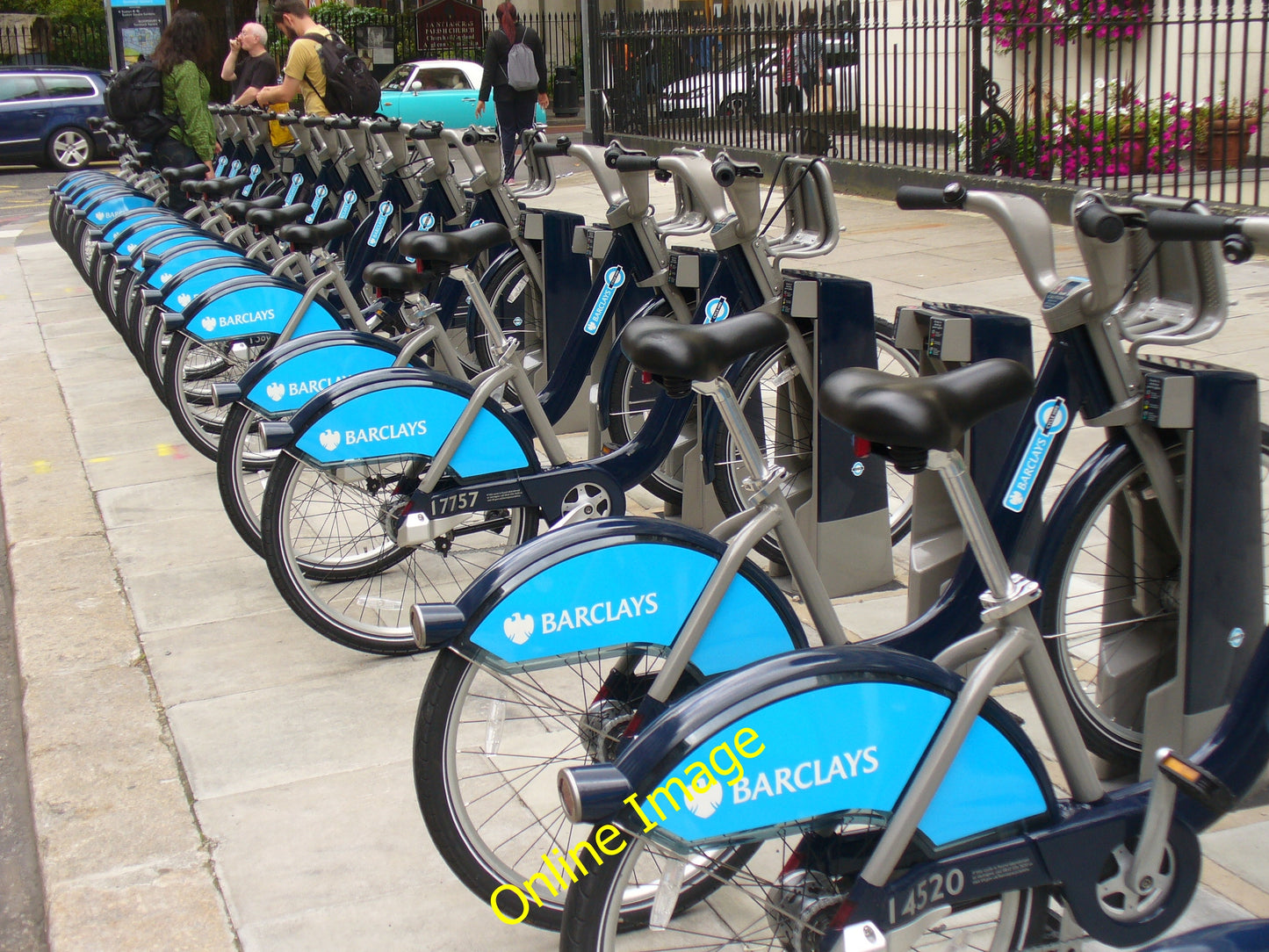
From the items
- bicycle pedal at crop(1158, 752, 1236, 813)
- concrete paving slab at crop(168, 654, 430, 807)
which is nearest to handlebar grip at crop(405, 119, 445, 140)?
concrete paving slab at crop(168, 654, 430, 807)

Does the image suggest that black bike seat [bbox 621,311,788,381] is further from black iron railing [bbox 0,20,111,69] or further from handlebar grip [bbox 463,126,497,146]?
black iron railing [bbox 0,20,111,69]

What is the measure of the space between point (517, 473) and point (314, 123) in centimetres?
442

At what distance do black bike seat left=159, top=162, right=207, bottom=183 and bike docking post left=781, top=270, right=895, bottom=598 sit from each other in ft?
19.2

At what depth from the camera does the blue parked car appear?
72.6ft

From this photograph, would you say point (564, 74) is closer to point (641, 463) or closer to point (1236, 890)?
point (641, 463)

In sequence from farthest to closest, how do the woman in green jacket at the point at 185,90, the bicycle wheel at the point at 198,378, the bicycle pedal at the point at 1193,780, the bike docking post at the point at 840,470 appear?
the woman in green jacket at the point at 185,90, the bicycle wheel at the point at 198,378, the bike docking post at the point at 840,470, the bicycle pedal at the point at 1193,780

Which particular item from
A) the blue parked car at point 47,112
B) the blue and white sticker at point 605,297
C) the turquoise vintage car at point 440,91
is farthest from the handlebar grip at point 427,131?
the blue parked car at point 47,112

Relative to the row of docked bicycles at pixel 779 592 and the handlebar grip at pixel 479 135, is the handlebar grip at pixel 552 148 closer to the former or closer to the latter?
the row of docked bicycles at pixel 779 592

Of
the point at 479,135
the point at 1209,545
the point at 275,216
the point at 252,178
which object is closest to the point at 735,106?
the point at 252,178

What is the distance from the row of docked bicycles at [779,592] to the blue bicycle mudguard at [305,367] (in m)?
0.01

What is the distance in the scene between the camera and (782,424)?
453 cm

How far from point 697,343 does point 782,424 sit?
6.97ft

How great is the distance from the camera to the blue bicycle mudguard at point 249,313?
19.0ft

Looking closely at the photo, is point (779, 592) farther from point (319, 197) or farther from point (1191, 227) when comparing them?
point (319, 197)
